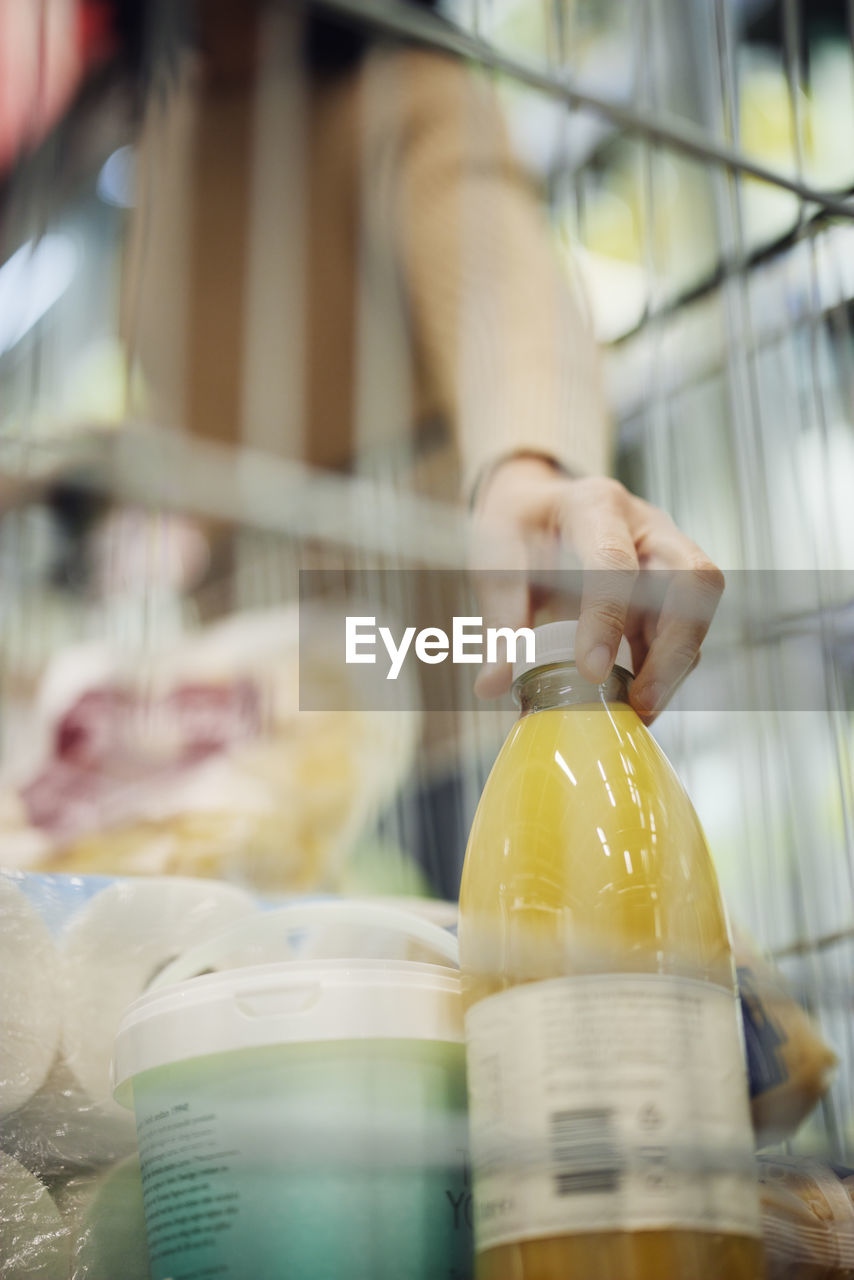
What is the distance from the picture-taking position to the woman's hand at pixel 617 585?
422 millimetres

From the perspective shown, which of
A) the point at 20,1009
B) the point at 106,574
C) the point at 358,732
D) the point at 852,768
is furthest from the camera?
the point at 106,574

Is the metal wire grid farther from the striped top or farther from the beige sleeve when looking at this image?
the striped top

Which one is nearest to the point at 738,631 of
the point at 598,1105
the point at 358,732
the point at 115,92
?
the point at 598,1105

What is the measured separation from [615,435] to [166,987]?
1.71 feet

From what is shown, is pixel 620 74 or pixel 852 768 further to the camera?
pixel 620 74

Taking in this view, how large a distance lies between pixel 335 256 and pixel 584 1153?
3.41ft

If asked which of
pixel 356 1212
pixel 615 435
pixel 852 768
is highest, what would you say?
pixel 615 435

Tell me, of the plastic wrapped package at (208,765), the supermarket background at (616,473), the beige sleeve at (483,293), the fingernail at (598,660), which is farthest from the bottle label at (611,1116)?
the plastic wrapped package at (208,765)

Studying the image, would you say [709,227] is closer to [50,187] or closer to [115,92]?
[50,187]

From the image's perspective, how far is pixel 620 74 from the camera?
3.21ft

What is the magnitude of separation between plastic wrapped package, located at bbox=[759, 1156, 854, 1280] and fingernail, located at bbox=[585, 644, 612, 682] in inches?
7.4

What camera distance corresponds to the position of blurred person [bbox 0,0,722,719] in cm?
79

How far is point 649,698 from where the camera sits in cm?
45

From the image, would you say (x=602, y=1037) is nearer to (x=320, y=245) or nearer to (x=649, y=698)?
(x=649, y=698)
